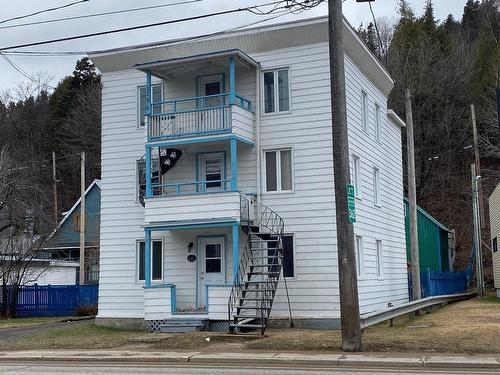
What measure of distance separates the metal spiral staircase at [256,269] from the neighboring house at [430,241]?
1751 centimetres

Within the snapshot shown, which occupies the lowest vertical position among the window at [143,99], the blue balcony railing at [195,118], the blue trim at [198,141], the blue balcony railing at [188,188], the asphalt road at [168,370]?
the asphalt road at [168,370]

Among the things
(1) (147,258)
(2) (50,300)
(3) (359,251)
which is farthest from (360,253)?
(2) (50,300)

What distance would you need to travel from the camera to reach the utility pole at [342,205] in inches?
598

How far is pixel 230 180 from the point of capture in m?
21.8

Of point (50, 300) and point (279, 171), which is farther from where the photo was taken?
point (50, 300)

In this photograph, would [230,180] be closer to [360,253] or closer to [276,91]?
[276,91]

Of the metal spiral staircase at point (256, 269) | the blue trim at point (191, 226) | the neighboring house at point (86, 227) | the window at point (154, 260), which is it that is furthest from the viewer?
the neighboring house at point (86, 227)

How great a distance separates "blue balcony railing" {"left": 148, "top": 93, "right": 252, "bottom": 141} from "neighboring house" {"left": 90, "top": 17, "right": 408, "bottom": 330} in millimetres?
48

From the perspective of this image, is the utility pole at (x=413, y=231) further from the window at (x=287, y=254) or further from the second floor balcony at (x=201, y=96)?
the second floor balcony at (x=201, y=96)

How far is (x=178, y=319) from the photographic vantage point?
70.7 ft

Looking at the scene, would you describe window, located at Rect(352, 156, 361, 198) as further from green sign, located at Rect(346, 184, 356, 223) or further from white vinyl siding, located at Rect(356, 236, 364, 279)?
green sign, located at Rect(346, 184, 356, 223)

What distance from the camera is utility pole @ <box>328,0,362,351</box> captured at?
1519 cm

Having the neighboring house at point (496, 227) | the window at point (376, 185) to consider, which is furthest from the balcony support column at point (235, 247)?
the neighboring house at point (496, 227)

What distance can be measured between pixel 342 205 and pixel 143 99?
1201 centimetres
